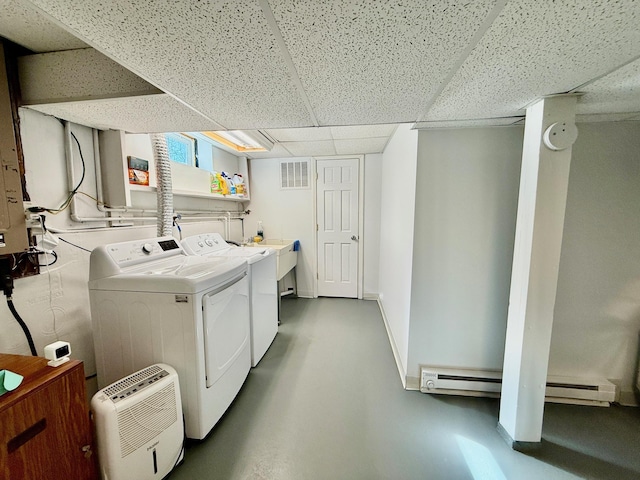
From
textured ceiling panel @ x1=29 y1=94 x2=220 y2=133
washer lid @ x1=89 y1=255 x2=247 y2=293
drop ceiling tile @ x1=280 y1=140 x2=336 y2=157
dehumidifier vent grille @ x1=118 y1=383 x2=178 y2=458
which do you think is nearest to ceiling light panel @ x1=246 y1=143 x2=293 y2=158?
drop ceiling tile @ x1=280 y1=140 x2=336 y2=157

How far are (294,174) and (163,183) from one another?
2.12m

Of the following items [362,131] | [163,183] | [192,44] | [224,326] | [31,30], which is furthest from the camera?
[362,131]

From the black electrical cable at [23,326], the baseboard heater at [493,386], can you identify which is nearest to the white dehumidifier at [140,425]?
the black electrical cable at [23,326]

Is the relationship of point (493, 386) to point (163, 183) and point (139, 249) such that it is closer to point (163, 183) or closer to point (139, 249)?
point (139, 249)

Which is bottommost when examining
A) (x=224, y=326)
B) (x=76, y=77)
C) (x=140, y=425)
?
(x=140, y=425)

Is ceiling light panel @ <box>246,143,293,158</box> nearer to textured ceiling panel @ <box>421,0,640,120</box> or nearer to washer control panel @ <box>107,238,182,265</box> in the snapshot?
washer control panel @ <box>107,238,182,265</box>

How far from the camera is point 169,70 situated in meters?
0.95

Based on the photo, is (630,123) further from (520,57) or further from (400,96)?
(400,96)

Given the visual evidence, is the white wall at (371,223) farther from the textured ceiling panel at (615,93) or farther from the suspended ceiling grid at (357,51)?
the textured ceiling panel at (615,93)

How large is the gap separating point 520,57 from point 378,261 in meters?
2.98

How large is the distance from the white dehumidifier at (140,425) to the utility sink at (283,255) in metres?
1.68

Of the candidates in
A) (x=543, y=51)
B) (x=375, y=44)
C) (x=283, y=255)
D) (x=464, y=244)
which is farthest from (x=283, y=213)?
(x=543, y=51)

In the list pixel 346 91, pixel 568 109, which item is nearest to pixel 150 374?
pixel 346 91

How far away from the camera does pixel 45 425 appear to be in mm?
880
